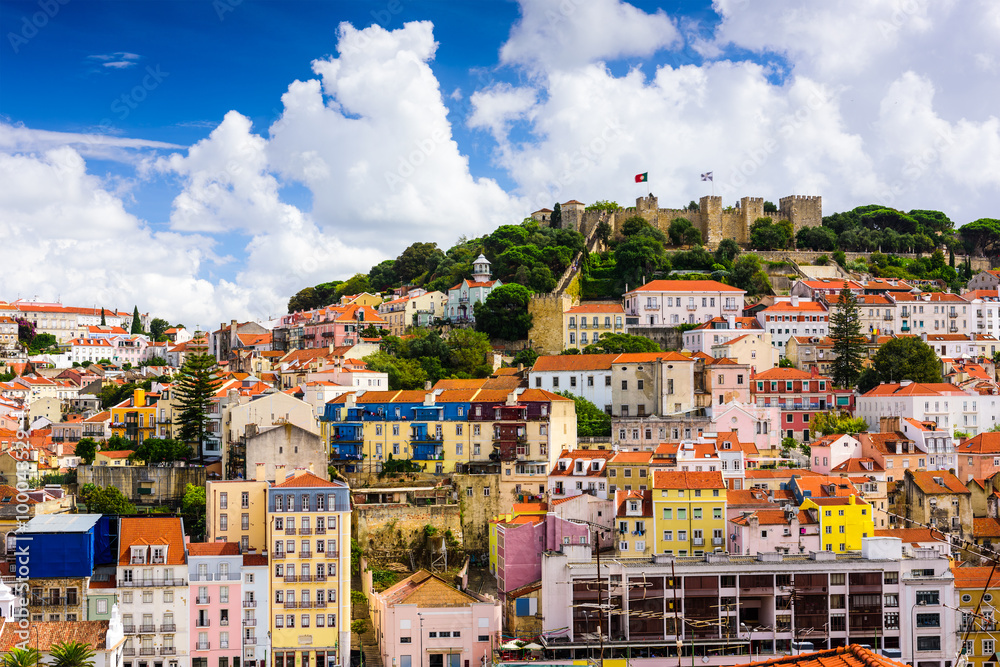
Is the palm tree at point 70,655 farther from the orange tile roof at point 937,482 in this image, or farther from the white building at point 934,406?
the white building at point 934,406

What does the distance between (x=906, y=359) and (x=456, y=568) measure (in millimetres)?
28073

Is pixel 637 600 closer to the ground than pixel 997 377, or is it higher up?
closer to the ground

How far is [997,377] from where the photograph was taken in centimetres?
5978

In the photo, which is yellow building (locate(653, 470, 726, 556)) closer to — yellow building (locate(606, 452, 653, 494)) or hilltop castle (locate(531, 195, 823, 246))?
yellow building (locate(606, 452, 653, 494))

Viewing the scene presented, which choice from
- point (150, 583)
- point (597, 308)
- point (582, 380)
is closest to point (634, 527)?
point (582, 380)

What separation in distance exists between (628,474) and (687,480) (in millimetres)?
3316

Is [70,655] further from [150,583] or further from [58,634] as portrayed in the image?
[150,583]

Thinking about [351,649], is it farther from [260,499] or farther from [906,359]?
[906,359]

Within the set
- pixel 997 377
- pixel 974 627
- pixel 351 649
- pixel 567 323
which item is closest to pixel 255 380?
pixel 567 323

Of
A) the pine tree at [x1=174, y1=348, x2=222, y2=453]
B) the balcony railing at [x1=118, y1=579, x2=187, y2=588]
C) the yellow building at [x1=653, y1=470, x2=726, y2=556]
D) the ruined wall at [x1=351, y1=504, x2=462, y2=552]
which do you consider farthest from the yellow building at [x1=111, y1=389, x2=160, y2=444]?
the yellow building at [x1=653, y1=470, x2=726, y2=556]

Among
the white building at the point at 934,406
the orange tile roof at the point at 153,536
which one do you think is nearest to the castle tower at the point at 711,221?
the white building at the point at 934,406

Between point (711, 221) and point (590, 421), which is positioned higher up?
point (711, 221)

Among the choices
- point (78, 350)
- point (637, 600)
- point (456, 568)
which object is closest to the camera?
point (637, 600)

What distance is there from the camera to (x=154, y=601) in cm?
3222
